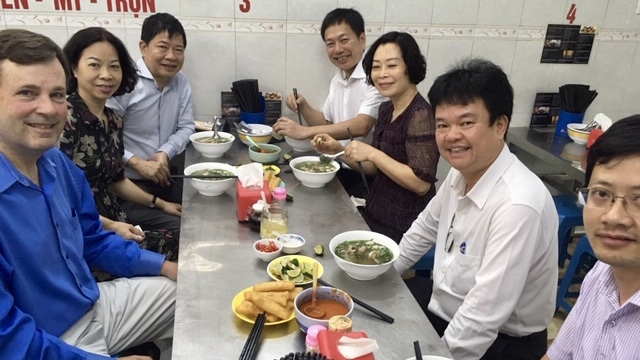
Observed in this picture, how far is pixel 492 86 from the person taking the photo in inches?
61.9

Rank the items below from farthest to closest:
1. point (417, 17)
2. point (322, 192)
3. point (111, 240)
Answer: point (417, 17), point (322, 192), point (111, 240)

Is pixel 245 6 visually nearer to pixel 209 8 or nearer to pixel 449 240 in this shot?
pixel 209 8

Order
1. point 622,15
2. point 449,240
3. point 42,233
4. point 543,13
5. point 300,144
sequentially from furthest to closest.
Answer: point 622,15
point 543,13
point 300,144
point 449,240
point 42,233

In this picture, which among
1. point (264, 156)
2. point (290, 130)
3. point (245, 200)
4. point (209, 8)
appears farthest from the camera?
point (209, 8)

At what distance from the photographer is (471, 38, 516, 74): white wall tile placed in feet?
11.5

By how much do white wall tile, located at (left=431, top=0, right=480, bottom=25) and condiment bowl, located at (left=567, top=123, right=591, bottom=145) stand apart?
3.38 ft

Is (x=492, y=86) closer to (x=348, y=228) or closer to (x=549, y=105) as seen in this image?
(x=348, y=228)

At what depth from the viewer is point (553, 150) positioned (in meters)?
3.18

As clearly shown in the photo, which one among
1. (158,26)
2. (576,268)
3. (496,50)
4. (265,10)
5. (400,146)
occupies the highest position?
(265,10)

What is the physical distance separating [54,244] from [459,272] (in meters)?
1.37

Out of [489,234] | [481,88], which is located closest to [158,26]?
[481,88]

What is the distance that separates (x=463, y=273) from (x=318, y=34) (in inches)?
85.8

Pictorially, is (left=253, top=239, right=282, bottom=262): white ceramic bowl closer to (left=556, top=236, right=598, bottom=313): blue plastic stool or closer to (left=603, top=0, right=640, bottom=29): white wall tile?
(left=556, top=236, right=598, bottom=313): blue plastic stool

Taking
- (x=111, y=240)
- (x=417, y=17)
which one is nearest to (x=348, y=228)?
(x=111, y=240)
